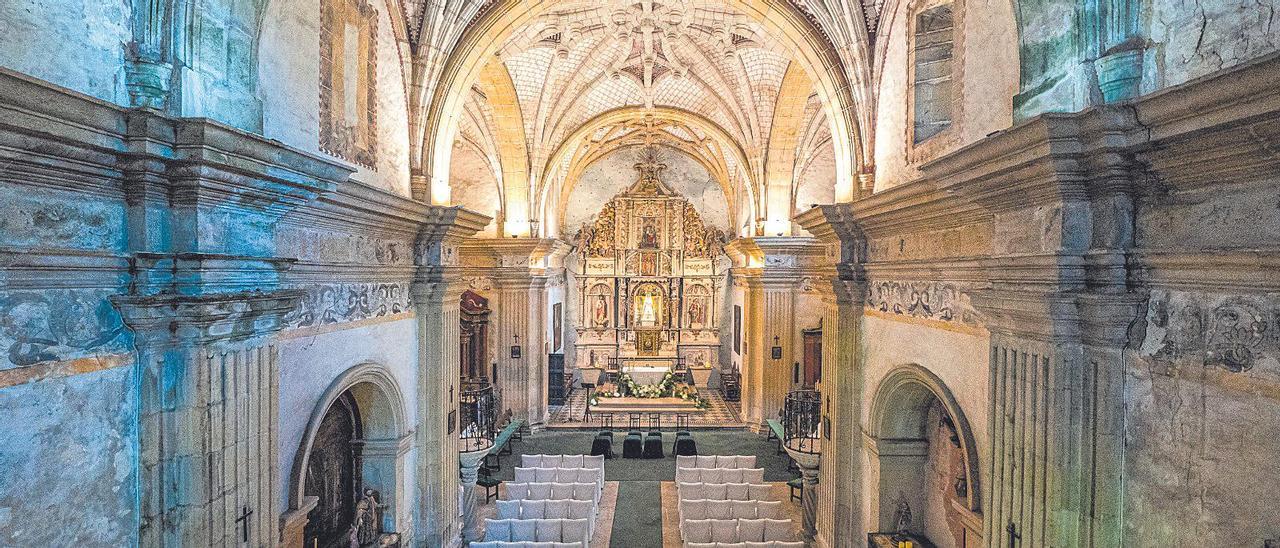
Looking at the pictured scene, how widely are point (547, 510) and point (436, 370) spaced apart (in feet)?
9.90

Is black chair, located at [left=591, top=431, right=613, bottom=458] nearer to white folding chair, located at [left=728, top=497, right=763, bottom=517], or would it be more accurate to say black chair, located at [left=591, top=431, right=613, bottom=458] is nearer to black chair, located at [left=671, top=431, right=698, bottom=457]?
black chair, located at [left=671, top=431, right=698, bottom=457]

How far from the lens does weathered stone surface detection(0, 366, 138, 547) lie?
3234mm

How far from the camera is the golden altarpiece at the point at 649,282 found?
23938 millimetres

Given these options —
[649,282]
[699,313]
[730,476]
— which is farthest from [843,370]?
[649,282]

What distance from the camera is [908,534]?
7.65m

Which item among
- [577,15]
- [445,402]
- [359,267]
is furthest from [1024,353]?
[577,15]

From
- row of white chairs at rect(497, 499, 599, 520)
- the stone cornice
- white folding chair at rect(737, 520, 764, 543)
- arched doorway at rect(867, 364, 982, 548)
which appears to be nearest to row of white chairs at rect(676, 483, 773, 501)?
white folding chair at rect(737, 520, 764, 543)

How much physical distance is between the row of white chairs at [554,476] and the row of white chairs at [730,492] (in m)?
1.92

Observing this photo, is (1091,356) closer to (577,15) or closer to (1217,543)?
(1217,543)

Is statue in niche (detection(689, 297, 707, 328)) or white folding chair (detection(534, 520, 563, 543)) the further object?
statue in niche (detection(689, 297, 707, 328))

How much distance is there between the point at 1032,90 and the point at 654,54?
10.5m

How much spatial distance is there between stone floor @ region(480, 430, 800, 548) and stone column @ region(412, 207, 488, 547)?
126 inches

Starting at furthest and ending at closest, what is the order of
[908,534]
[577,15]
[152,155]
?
[577,15] < [908,534] < [152,155]

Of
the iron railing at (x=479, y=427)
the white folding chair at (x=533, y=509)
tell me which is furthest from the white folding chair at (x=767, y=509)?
the iron railing at (x=479, y=427)
